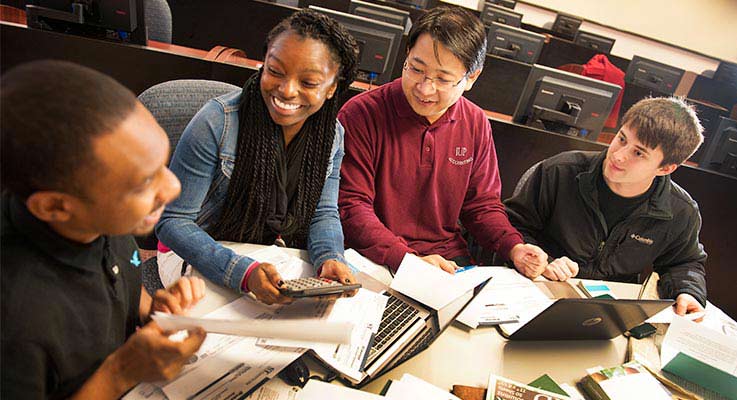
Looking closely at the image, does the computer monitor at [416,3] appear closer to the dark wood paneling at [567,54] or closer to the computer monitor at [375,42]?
the dark wood paneling at [567,54]

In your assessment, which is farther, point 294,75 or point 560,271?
point 560,271

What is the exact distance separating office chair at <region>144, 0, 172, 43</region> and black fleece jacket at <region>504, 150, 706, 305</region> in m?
2.20

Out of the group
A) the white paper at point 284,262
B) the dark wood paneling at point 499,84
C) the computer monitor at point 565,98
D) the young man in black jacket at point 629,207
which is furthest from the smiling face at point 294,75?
the dark wood paneling at point 499,84

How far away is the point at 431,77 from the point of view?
1.51 m

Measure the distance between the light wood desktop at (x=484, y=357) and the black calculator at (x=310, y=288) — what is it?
181 mm

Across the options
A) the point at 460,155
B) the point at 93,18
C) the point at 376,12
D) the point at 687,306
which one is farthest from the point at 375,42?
the point at 687,306

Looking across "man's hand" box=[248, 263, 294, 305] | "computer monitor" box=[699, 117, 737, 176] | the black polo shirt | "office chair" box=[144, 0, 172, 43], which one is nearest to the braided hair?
"man's hand" box=[248, 263, 294, 305]

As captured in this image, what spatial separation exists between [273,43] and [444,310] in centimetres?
78

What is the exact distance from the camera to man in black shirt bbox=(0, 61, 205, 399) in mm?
532

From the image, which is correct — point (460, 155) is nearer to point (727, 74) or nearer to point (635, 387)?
point (635, 387)

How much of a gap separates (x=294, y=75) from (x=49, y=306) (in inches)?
28.9

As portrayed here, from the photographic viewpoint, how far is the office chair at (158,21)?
2.61 m

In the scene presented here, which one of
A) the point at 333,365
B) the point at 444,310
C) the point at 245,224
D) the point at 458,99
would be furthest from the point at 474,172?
the point at 333,365

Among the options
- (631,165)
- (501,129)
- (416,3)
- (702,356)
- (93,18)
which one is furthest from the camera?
(416,3)
